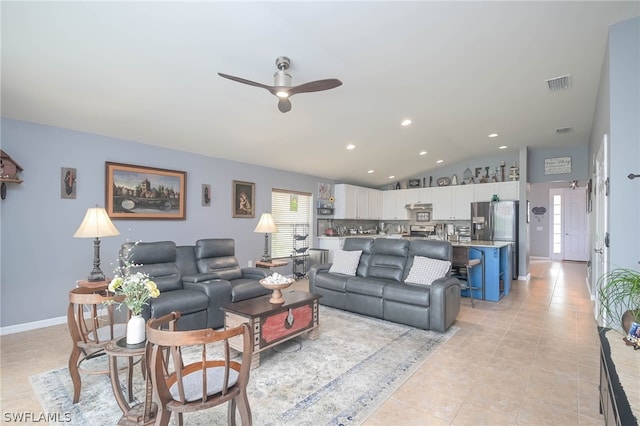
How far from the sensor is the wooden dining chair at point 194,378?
146cm

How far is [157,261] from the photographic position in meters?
3.93

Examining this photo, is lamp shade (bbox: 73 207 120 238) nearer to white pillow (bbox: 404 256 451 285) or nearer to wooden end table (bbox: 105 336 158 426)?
wooden end table (bbox: 105 336 158 426)

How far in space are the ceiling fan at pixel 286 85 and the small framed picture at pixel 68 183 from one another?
280cm

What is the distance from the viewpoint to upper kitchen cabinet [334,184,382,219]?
318 inches

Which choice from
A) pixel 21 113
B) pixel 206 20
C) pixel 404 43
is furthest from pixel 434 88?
pixel 21 113

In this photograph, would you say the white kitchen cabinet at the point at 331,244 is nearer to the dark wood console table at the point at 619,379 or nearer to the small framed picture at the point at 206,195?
the small framed picture at the point at 206,195

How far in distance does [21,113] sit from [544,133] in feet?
26.1

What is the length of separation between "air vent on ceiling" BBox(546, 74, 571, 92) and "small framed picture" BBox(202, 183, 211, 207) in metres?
5.11

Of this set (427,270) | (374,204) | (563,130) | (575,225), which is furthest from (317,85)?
(575,225)

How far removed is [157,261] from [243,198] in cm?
234

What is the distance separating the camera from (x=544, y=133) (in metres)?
5.87

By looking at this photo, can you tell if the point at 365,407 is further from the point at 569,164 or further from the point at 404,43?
the point at 569,164

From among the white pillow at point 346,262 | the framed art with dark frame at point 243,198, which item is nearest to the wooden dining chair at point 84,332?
the white pillow at point 346,262

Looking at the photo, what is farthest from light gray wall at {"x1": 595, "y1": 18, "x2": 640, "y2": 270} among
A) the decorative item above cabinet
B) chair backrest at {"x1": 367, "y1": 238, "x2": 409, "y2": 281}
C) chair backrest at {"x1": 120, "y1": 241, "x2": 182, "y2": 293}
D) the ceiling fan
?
the decorative item above cabinet
